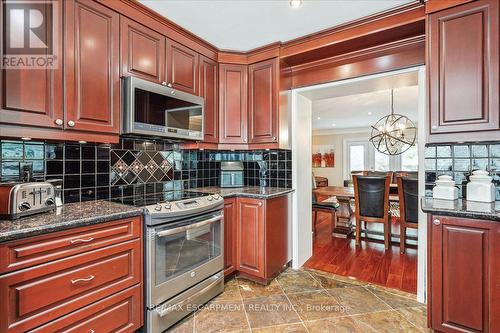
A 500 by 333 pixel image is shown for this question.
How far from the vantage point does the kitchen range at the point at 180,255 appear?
164cm

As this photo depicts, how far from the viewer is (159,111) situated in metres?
2.02

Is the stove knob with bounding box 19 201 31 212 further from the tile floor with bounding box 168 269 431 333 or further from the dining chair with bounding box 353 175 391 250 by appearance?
the dining chair with bounding box 353 175 391 250

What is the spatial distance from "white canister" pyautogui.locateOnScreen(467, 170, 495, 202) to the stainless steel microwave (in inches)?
87.8

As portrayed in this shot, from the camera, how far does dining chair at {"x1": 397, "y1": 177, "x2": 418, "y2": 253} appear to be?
3.24m

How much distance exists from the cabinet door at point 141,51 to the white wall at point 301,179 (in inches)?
58.1

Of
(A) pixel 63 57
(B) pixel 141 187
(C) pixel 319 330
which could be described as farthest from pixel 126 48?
(C) pixel 319 330

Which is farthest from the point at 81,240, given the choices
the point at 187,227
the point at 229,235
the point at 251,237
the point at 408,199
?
the point at 408,199

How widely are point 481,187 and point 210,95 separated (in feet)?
7.96

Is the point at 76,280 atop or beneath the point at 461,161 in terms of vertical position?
beneath

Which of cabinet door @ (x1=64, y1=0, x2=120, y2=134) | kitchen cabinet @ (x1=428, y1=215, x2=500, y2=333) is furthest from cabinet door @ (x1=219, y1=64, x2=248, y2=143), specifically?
kitchen cabinet @ (x1=428, y1=215, x2=500, y2=333)

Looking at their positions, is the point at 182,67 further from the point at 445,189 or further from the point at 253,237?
the point at 445,189

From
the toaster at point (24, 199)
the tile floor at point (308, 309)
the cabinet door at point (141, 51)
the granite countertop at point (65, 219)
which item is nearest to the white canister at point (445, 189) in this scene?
the tile floor at point (308, 309)

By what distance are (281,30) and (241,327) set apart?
8.23 feet

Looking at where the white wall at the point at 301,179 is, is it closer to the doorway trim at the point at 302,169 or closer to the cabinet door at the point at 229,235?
the doorway trim at the point at 302,169
